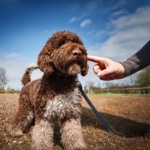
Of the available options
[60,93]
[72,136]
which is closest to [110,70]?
[60,93]

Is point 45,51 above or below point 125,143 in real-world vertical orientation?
above

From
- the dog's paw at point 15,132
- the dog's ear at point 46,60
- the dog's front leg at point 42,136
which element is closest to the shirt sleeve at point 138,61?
the dog's ear at point 46,60

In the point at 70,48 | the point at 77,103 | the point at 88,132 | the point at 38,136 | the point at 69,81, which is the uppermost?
the point at 70,48

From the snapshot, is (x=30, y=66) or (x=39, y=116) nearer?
(x=39, y=116)

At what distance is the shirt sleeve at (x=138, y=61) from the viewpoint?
10.2 ft

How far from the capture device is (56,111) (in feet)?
12.1

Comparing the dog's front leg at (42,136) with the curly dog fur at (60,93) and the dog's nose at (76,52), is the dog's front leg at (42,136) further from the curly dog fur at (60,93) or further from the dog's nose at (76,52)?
the dog's nose at (76,52)

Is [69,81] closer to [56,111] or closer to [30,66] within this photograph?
[56,111]

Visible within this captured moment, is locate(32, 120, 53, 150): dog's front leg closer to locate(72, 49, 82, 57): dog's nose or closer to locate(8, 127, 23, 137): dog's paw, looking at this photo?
locate(8, 127, 23, 137): dog's paw

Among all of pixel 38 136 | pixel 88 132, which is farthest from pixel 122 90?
pixel 38 136

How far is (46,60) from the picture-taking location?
3846mm

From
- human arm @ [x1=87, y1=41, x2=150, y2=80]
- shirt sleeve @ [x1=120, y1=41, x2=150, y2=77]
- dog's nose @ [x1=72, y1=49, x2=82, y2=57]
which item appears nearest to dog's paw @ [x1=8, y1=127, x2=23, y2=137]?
dog's nose @ [x1=72, y1=49, x2=82, y2=57]

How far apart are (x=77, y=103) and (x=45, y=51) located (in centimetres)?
154

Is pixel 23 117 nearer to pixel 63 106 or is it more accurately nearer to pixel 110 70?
pixel 63 106
